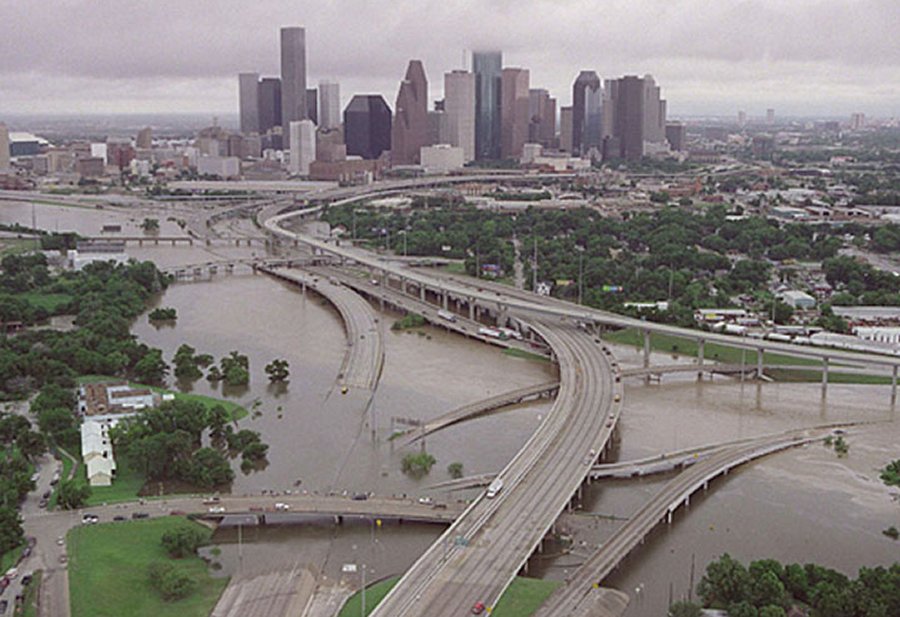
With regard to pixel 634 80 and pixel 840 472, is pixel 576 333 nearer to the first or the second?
pixel 840 472

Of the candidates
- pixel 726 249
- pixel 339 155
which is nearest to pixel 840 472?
pixel 726 249

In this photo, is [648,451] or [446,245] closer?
[648,451]

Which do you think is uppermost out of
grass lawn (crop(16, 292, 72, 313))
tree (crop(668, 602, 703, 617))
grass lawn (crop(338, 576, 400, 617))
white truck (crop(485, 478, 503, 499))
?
grass lawn (crop(16, 292, 72, 313))

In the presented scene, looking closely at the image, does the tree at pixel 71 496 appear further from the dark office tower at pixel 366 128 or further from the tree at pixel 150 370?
the dark office tower at pixel 366 128

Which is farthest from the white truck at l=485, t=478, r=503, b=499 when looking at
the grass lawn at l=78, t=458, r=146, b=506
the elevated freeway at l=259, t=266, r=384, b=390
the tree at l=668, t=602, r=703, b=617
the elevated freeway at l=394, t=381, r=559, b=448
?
the elevated freeway at l=259, t=266, r=384, b=390

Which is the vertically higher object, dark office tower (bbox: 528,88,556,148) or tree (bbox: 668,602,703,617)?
dark office tower (bbox: 528,88,556,148)

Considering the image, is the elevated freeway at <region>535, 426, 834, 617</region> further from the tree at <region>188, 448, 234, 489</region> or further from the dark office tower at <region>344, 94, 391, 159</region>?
the dark office tower at <region>344, 94, 391, 159</region>

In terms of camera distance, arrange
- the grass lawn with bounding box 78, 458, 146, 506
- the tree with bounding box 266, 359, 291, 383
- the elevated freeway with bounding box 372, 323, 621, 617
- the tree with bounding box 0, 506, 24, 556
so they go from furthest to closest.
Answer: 1. the tree with bounding box 266, 359, 291, 383
2. the grass lawn with bounding box 78, 458, 146, 506
3. the tree with bounding box 0, 506, 24, 556
4. the elevated freeway with bounding box 372, 323, 621, 617
